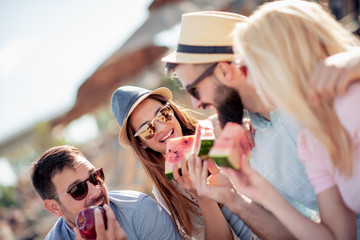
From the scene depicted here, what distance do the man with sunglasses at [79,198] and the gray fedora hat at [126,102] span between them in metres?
0.62

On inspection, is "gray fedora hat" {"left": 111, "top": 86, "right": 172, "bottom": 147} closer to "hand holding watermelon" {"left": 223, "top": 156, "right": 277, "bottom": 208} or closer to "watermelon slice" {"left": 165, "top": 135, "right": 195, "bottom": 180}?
"watermelon slice" {"left": 165, "top": 135, "right": 195, "bottom": 180}

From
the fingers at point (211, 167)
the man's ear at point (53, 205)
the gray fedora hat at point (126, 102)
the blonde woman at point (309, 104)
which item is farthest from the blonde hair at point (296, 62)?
the man's ear at point (53, 205)

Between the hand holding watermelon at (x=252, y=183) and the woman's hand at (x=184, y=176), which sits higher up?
the hand holding watermelon at (x=252, y=183)

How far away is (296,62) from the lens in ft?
7.05

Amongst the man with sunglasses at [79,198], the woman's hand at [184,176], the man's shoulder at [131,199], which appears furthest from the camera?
the man's shoulder at [131,199]

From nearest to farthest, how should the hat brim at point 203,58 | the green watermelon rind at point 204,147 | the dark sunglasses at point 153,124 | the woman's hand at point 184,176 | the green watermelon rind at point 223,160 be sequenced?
1. the green watermelon rind at point 223,160
2. the hat brim at point 203,58
3. the green watermelon rind at point 204,147
4. the woman's hand at point 184,176
5. the dark sunglasses at point 153,124

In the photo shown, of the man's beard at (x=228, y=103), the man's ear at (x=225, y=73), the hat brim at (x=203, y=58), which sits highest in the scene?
the hat brim at (x=203, y=58)

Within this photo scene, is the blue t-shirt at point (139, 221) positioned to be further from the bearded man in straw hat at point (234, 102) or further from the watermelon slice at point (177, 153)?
the bearded man in straw hat at point (234, 102)

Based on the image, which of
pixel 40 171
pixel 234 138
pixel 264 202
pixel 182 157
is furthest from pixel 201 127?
pixel 40 171

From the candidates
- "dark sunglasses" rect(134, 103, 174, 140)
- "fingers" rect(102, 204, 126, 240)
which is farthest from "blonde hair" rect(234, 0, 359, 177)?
"dark sunglasses" rect(134, 103, 174, 140)

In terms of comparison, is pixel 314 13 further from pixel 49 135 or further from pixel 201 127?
pixel 49 135

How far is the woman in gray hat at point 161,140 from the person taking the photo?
3871mm

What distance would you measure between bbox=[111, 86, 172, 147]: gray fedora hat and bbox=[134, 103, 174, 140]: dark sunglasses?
0.76 ft

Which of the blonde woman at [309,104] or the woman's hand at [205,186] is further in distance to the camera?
the woman's hand at [205,186]
